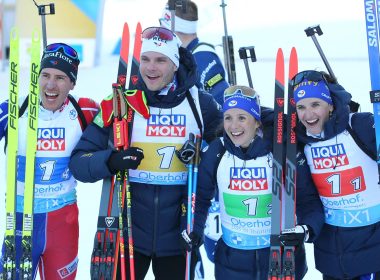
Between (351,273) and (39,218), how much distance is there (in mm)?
1631

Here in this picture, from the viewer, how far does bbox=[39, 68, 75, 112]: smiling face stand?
3.82 metres

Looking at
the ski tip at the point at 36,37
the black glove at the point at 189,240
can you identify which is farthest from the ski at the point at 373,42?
the ski tip at the point at 36,37

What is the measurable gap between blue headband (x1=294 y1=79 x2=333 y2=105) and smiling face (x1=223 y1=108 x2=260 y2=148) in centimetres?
27

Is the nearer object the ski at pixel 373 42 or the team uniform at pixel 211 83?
the ski at pixel 373 42

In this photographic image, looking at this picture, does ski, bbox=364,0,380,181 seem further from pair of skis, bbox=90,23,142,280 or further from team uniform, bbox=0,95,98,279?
team uniform, bbox=0,95,98,279

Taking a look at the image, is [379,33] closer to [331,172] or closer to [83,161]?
[331,172]

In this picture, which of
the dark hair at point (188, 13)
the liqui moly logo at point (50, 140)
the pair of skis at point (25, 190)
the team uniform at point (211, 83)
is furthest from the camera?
the dark hair at point (188, 13)

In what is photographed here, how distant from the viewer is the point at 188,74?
3.87 meters

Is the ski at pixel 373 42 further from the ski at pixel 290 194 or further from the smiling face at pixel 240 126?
the smiling face at pixel 240 126

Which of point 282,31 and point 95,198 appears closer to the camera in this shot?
point 95,198

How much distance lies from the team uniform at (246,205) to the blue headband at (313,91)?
0.29m

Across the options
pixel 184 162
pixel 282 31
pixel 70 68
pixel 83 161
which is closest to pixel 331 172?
pixel 184 162

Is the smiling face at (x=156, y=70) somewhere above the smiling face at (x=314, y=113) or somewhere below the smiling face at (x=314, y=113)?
above

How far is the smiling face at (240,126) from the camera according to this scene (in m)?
3.56
